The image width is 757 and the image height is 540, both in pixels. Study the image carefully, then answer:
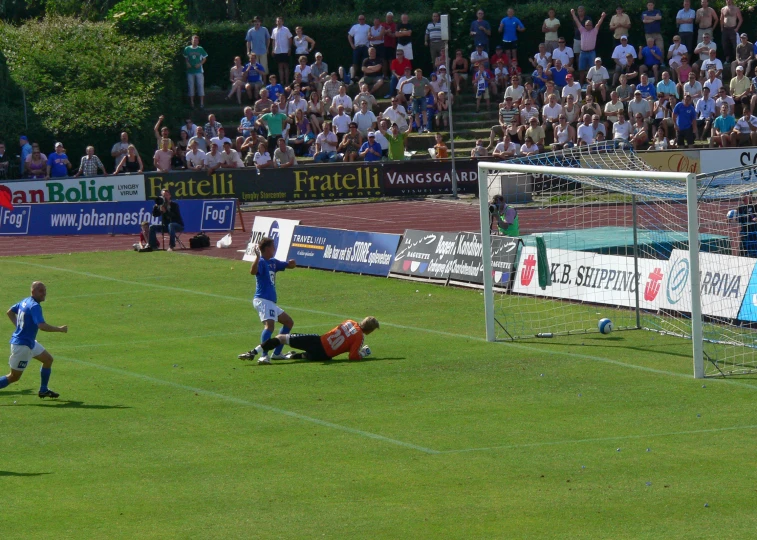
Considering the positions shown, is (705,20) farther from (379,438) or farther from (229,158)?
(379,438)

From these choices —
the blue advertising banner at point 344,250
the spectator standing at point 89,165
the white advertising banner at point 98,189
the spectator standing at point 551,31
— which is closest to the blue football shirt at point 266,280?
the blue advertising banner at point 344,250

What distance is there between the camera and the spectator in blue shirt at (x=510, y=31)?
44719 mm

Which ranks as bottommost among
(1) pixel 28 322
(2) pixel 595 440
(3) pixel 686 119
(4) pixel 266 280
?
(2) pixel 595 440

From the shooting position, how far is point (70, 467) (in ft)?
40.3

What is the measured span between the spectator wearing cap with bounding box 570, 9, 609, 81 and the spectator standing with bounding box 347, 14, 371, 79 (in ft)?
24.6

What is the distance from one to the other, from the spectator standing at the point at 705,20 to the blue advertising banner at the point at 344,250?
21.9 m

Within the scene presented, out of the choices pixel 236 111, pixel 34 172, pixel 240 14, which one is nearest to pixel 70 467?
pixel 34 172

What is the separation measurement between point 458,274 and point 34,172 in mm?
17590

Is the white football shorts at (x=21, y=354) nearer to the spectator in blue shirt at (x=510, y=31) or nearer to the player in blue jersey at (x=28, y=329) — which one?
the player in blue jersey at (x=28, y=329)

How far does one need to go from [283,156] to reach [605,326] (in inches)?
815

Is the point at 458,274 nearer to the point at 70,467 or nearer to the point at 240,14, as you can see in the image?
the point at 70,467

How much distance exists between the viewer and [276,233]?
93.5 ft

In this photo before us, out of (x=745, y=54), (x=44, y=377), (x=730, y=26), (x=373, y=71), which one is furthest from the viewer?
(x=373, y=71)

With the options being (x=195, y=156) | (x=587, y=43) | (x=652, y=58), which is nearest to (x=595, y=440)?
(x=195, y=156)
